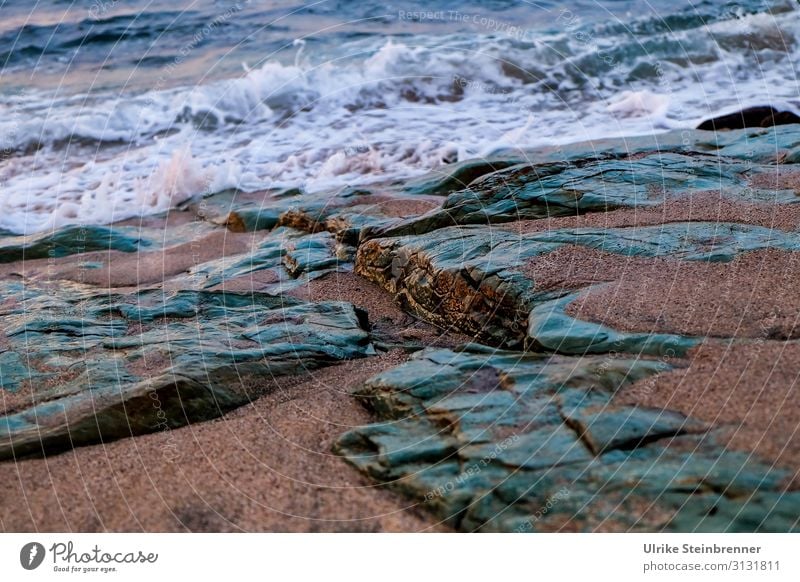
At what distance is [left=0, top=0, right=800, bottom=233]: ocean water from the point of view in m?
9.43

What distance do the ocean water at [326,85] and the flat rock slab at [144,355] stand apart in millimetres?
3549

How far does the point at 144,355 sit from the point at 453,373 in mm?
1626

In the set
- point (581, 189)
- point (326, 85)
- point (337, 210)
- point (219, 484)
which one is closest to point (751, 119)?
point (581, 189)

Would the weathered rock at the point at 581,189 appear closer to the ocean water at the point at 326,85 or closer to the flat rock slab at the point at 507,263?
the flat rock slab at the point at 507,263

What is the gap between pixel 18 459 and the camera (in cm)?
364

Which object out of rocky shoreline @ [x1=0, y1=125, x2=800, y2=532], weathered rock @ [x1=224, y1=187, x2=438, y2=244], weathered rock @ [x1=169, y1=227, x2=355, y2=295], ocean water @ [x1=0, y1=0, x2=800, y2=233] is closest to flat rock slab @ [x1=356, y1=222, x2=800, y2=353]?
rocky shoreline @ [x1=0, y1=125, x2=800, y2=532]

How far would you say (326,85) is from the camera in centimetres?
1199

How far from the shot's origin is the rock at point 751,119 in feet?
29.8

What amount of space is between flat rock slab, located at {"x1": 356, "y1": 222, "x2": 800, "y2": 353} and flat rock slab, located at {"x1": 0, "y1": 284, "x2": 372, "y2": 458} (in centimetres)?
50

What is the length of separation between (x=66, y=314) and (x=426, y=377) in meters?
2.50

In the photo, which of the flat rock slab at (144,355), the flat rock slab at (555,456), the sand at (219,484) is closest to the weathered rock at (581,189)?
the flat rock slab at (144,355)

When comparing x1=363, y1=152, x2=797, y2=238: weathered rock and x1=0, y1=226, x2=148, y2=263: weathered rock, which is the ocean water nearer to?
x1=0, y1=226, x2=148, y2=263: weathered rock

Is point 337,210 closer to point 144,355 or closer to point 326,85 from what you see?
point 144,355
